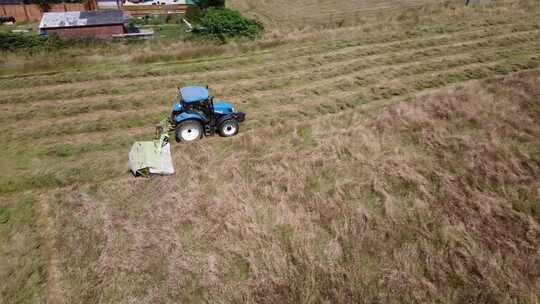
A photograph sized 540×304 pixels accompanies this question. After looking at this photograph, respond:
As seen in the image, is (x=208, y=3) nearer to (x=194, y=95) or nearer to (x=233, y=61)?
(x=233, y=61)

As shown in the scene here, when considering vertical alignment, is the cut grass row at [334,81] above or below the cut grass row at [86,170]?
above

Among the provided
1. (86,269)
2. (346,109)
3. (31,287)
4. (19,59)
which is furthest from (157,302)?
(19,59)

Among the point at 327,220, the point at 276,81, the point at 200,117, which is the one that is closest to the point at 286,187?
the point at 327,220

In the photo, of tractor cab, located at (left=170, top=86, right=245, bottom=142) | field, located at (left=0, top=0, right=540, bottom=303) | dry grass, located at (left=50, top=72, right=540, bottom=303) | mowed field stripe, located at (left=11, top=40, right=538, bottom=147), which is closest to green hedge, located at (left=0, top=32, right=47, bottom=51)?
field, located at (left=0, top=0, right=540, bottom=303)

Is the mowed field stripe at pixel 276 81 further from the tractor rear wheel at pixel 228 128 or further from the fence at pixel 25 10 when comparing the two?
the fence at pixel 25 10

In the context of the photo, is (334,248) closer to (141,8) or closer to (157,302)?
(157,302)

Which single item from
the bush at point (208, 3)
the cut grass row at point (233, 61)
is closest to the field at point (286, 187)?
the cut grass row at point (233, 61)
